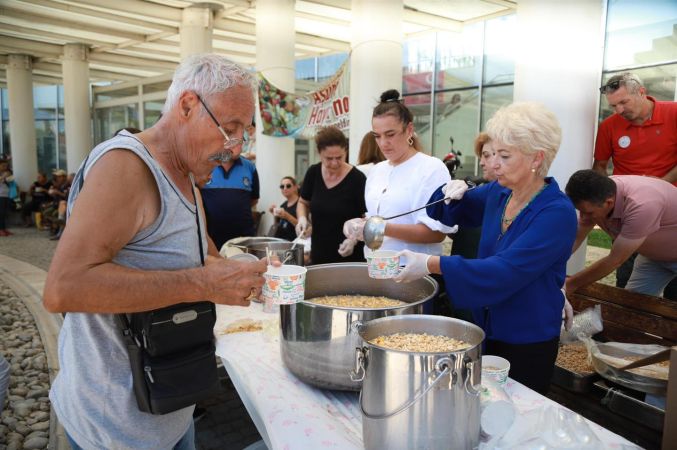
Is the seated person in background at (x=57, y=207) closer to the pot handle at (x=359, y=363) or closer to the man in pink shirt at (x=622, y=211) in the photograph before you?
the man in pink shirt at (x=622, y=211)

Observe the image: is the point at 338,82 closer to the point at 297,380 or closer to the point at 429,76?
the point at 297,380

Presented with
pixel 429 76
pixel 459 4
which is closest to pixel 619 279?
pixel 459 4

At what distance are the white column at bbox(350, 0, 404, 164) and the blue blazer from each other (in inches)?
167

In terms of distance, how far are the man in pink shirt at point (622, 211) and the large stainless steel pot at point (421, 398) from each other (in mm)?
1758

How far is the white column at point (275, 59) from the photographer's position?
720 centimetres

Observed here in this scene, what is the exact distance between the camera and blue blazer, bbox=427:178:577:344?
1581mm

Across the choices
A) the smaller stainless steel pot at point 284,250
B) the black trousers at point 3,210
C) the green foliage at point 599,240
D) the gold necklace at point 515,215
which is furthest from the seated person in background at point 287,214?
the black trousers at point 3,210

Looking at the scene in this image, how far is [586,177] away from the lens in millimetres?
2645

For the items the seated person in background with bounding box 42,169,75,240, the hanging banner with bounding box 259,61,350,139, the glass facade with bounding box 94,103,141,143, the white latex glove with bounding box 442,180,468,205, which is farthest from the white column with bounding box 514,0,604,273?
the glass facade with bounding box 94,103,141,143

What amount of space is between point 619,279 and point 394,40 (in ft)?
11.8

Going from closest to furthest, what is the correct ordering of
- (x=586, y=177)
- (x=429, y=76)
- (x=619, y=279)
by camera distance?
(x=586, y=177) < (x=619, y=279) < (x=429, y=76)

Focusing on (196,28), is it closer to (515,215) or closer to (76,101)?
(76,101)

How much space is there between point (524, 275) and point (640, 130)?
244 cm

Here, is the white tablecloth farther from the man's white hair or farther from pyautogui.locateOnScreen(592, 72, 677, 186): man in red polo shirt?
pyautogui.locateOnScreen(592, 72, 677, 186): man in red polo shirt
